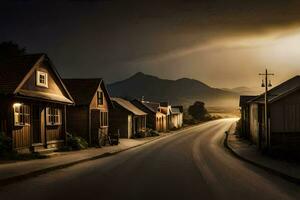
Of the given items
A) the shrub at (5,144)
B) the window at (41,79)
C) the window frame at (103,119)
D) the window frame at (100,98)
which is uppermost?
the window at (41,79)

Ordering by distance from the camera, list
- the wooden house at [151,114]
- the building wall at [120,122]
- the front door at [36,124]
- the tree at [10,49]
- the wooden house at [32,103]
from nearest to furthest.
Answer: the wooden house at [32,103], the front door at [36,124], the building wall at [120,122], the tree at [10,49], the wooden house at [151,114]

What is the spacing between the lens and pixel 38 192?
41.9 ft

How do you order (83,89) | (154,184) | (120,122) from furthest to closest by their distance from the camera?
1. (120,122)
2. (83,89)
3. (154,184)

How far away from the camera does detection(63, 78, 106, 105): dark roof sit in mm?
38463

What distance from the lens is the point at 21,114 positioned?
992 inches

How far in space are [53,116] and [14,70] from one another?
526 cm

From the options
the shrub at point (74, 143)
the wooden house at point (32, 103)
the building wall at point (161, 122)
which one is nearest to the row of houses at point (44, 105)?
the wooden house at point (32, 103)

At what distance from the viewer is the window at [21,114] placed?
80.6 ft

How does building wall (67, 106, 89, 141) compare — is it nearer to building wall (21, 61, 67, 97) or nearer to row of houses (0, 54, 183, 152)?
row of houses (0, 54, 183, 152)

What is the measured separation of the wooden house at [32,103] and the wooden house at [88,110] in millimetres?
5380

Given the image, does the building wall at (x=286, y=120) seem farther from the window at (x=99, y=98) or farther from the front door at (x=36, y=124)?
the window at (x=99, y=98)

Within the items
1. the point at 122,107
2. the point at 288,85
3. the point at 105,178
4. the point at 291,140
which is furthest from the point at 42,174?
the point at 122,107

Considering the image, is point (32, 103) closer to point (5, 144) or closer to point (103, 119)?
point (5, 144)

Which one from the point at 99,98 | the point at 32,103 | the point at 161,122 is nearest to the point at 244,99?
the point at 161,122
